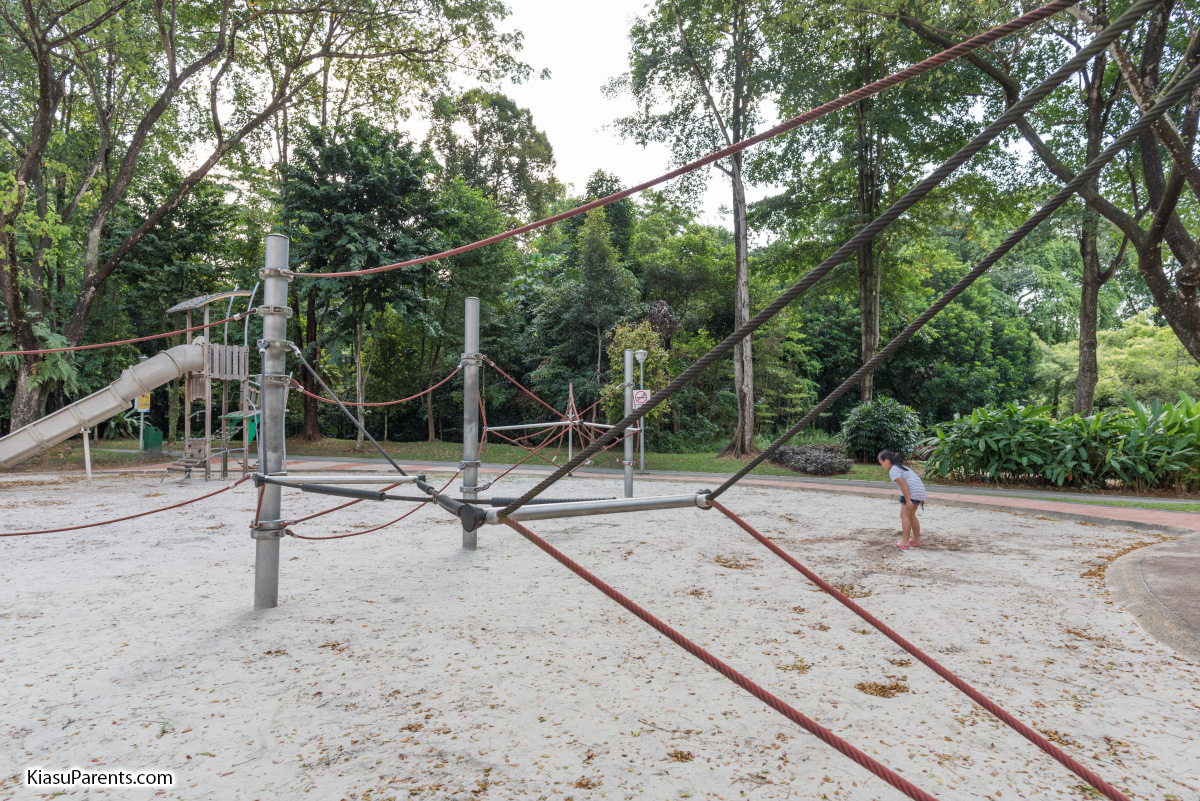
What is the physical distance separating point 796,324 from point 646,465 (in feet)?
32.2

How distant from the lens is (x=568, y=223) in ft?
75.3

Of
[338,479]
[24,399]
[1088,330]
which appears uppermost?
[1088,330]

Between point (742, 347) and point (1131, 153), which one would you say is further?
point (742, 347)

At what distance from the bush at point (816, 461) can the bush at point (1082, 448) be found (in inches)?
89.7

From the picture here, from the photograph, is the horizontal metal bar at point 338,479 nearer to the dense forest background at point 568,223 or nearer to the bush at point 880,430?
the dense forest background at point 568,223

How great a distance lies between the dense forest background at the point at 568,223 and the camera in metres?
12.1

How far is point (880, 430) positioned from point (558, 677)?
1268 centimetres

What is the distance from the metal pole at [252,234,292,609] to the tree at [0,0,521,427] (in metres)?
11.7

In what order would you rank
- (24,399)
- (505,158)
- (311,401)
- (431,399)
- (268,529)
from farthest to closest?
1. (505,158)
2. (431,399)
3. (311,401)
4. (24,399)
5. (268,529)

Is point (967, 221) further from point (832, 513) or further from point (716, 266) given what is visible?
point (832, 513)

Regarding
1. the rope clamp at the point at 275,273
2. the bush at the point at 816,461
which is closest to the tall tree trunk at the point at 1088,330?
the bush at the point at 816,461

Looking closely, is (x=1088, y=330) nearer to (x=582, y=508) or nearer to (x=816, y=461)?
(x=816, y=461)

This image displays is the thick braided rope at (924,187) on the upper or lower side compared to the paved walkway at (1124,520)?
upper

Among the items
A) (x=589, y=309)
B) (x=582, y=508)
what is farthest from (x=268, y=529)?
(x=589, y=309)
